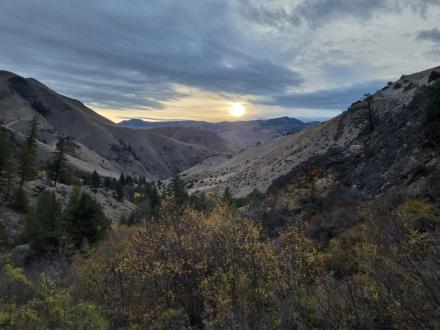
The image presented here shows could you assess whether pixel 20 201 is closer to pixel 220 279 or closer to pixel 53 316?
pixel 53 316

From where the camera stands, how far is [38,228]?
1531 inches

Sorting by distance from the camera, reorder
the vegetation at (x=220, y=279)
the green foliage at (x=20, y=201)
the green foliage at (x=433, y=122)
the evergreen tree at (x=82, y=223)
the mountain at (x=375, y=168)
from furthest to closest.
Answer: the green foliage at (x=20, y=201), the evergreen tree at (x=82, y=223), the green foliage at (x=433, y=122), the mountain at (x=375, y=168), the vegetation at (x=220, y=279)

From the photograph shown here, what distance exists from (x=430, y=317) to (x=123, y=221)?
206 feet

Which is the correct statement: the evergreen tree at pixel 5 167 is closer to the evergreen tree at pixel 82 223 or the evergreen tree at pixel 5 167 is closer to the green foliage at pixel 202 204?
the evergreen tree at pixel 82 223

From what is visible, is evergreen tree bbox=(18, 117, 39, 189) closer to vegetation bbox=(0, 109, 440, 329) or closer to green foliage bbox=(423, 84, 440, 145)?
vegetation bbox=(0, 109, 440, 329)

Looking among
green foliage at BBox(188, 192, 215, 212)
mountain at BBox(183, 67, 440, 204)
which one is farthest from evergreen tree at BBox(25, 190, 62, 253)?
mountain at BBox(183, 67, 440, 204)

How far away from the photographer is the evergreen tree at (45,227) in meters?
38.4

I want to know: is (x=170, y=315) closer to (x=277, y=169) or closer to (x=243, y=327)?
(x=243, y=327)

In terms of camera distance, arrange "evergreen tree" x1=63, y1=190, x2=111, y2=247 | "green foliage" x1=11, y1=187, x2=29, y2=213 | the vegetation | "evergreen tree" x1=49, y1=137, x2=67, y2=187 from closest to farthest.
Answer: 1. the vegetation
2. "evergreen tree" x1=63, y1=190, x2=111, y2=247
3. "green foliage" x1=11, y1=187, x2=29, y2=213
4. "evergreen tree" x1=49, y1=137, x2=67, y2=187

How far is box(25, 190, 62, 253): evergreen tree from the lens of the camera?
38.4 meters

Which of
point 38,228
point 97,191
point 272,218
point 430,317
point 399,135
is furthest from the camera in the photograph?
point 97,191

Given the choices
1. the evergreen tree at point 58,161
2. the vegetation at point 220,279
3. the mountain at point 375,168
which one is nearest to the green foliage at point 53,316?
the vegetation at point 220,279

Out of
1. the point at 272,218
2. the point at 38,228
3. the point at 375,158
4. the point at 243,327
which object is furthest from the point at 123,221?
the point at 243,327

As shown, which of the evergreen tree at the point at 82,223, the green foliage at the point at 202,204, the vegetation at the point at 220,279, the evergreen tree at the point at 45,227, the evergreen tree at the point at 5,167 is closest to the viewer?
the vegetation at the point at 220,279
